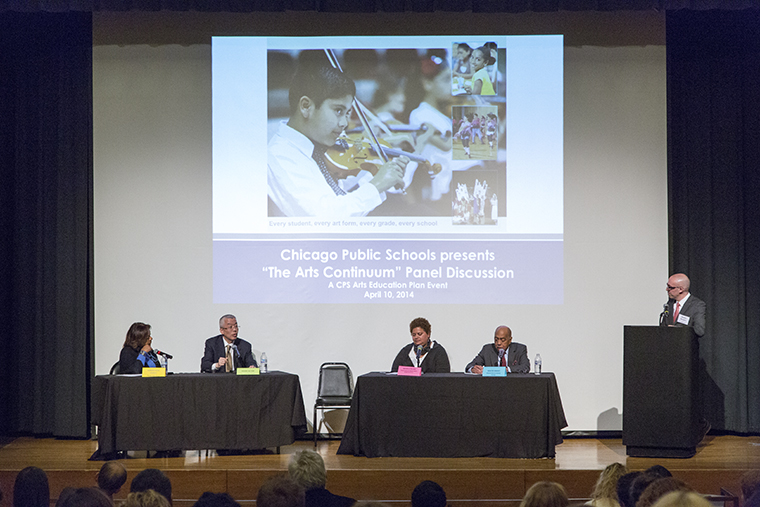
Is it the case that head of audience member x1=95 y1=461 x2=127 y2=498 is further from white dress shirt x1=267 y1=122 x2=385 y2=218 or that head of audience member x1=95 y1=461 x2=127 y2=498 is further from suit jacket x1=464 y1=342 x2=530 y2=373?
white dress shirt x1=267 y1=122 x2=385 y2=218

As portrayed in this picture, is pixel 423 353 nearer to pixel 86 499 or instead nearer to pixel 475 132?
pixel 475 132

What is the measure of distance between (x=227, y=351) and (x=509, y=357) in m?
2.16

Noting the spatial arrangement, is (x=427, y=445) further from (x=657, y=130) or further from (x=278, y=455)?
(x=657, y=130)

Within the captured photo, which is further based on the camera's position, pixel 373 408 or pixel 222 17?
pixel 222 17

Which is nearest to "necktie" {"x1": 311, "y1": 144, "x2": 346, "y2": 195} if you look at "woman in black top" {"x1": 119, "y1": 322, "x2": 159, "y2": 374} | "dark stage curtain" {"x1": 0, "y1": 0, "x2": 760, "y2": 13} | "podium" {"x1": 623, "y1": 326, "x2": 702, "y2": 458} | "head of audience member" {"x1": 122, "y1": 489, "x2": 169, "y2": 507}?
"dark stage curtain" {"x1": 0, "y1": 0, "x2": 760, "y2": 13}

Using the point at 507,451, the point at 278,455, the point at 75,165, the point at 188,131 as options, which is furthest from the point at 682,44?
the point at 75,165

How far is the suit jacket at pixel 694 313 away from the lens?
5.84m

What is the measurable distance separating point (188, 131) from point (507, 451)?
146 inches

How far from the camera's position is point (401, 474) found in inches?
207

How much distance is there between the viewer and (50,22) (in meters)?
7.11

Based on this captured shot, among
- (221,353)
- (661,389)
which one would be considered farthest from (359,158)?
(661,389)

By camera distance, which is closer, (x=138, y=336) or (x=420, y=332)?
(x=138, y=336)

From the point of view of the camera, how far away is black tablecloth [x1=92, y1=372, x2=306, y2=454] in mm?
5715

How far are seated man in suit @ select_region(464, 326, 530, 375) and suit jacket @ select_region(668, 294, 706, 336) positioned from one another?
1103mm
